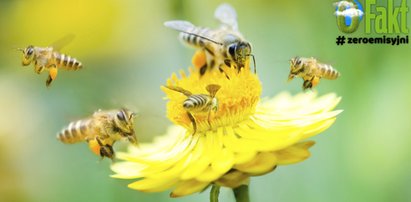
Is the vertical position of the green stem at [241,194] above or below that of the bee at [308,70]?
below

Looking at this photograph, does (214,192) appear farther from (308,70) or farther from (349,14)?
(349,14)

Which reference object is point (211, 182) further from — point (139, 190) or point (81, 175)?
point (81, 175)

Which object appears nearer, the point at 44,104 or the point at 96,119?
the point at 96,119

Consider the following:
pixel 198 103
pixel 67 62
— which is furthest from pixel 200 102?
pixel 67 62

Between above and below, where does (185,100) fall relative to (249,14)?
below

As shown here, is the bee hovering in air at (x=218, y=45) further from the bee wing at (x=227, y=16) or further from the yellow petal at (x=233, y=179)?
the yellow petal at (x=233, y=179)

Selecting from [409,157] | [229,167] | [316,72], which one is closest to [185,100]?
[229,167]

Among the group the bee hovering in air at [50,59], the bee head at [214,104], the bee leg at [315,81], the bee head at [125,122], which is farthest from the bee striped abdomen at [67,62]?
the bee leg at [315,81]
